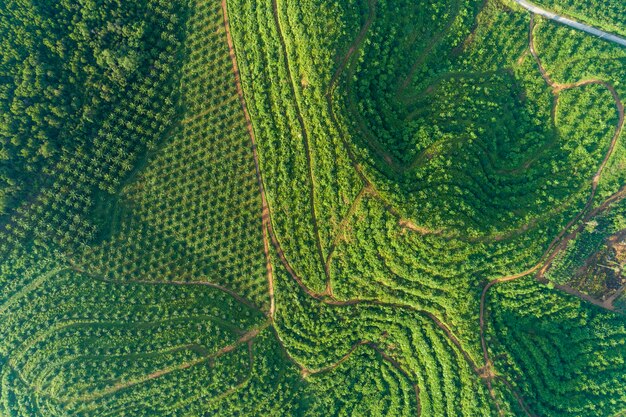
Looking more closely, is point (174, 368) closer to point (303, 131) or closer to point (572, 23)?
point (303, 131)

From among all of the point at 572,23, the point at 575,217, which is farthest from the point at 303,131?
the point at 572,23

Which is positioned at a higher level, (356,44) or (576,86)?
(356,44)

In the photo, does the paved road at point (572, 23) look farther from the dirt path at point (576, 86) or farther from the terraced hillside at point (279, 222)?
the terraced hillside at point (279, 222)

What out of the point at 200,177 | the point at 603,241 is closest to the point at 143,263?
the point at 200,177

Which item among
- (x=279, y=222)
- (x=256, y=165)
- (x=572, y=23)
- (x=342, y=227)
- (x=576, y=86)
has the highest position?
(x=572, y=23)

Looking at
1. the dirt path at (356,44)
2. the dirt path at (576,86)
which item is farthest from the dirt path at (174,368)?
the dirt path at (576,86)

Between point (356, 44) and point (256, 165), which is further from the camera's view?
point (256, 165)

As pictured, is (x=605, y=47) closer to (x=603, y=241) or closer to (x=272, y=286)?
(x=603, y=241)
